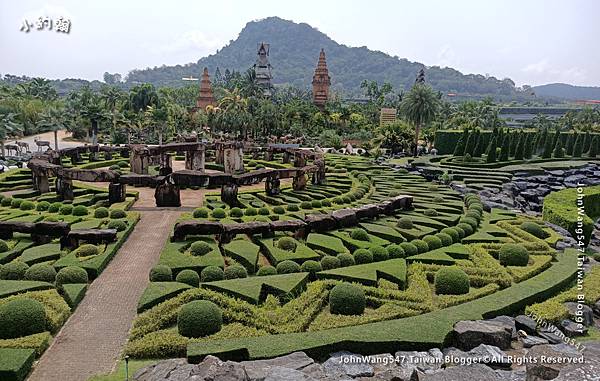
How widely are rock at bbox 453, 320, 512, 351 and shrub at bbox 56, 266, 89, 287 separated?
1433cm

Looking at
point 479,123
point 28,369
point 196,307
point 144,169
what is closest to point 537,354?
point 196,307

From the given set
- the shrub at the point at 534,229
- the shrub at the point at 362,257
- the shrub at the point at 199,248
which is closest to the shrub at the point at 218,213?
the shrub at the point at 199,248

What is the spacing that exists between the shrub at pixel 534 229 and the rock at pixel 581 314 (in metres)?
9.32

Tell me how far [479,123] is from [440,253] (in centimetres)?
7399

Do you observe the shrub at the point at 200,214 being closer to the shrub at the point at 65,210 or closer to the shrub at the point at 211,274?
the shrub at the point at 65,210

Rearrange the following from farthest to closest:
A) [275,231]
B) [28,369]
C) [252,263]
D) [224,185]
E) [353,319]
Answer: [224,185], [275,231], [252,263], [353,319], [28,369]

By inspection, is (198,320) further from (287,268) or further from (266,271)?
(287,268)

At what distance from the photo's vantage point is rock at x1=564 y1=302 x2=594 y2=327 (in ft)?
58.0

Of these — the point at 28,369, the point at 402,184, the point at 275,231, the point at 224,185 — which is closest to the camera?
the point at 28,369

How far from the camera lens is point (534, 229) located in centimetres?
2792

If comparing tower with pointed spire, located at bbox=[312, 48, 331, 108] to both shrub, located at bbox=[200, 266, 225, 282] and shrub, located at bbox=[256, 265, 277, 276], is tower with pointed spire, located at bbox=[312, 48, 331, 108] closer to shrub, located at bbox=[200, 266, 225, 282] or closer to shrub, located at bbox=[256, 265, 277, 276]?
shrub, located at bbox=[256, 265, 277, 276]

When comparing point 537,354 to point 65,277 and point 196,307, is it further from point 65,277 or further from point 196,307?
point 65,277

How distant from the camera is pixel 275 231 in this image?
26.1m

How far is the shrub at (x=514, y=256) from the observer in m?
22.7
